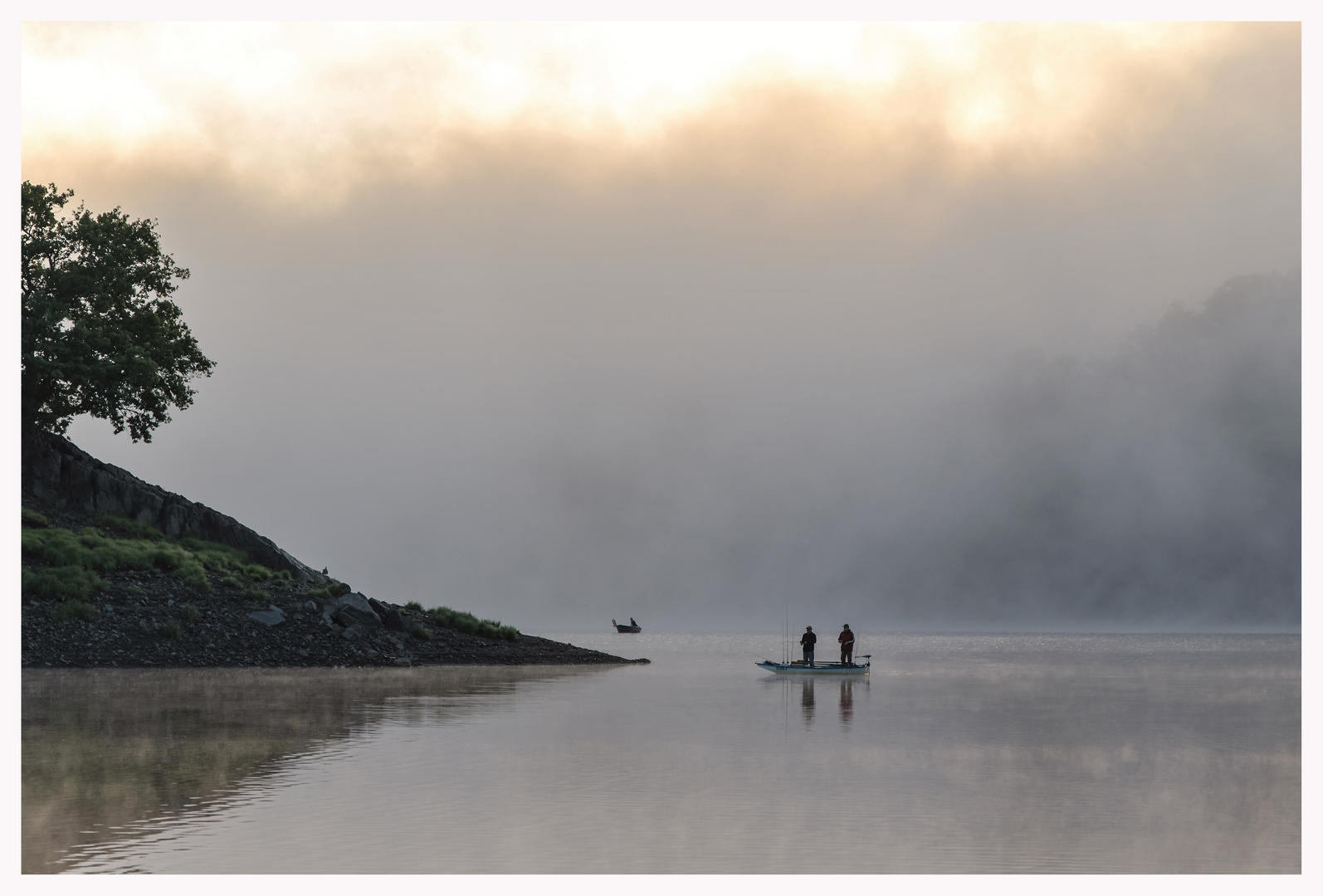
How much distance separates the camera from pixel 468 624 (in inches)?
2229

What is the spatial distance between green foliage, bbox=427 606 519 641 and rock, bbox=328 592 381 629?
4.53 metres

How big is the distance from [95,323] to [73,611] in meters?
19.5

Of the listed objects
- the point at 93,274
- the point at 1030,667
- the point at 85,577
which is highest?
the point at 93,274

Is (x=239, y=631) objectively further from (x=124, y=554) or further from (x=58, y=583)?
(x=124, y=554)

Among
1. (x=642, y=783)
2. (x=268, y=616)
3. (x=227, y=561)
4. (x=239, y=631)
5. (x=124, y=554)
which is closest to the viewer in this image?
(x=642, y=783)

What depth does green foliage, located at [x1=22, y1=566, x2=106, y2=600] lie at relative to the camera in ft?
149

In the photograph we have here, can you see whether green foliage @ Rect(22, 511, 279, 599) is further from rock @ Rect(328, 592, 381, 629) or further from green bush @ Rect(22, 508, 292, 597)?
rock @ Rect(328, 592, 381, 629)

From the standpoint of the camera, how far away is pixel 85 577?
47.0 metres

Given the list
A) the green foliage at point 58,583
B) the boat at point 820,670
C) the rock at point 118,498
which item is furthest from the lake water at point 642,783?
the rock at point 118,498

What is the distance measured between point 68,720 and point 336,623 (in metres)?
25.5

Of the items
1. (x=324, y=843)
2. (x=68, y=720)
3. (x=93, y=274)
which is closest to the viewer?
(x=324, y=843)

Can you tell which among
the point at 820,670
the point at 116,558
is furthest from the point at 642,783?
the point at 116,558
